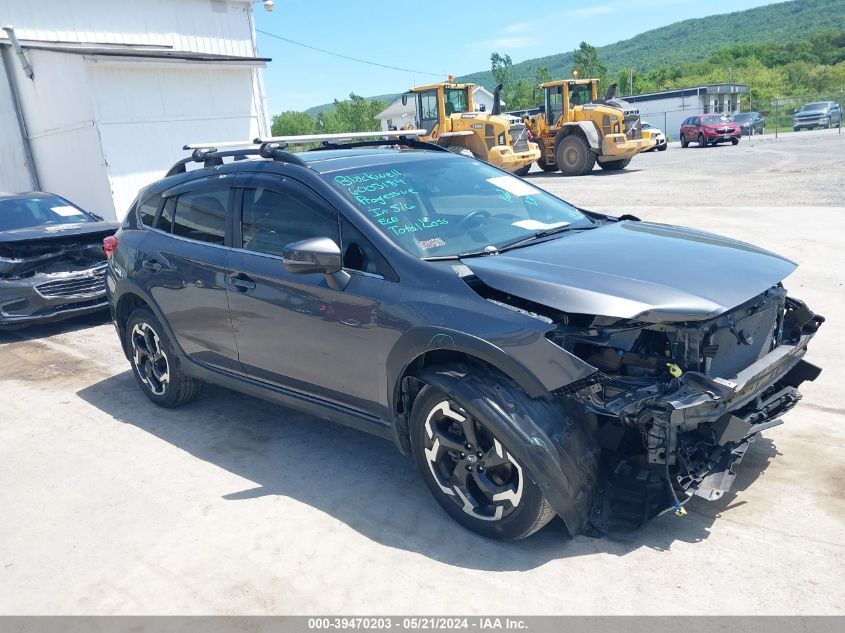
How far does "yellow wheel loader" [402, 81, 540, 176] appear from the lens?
834 inches

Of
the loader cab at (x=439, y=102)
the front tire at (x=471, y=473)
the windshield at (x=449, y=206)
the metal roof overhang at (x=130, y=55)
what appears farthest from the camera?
the loader cab at (x=439, y=102)

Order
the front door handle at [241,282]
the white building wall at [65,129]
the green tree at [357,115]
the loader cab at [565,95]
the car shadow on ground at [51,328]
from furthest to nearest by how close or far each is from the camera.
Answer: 1. the green tree at [357,115]
2. the loader cab at [565,95]
3. the white building wall at [65,129]
4. the car shadow on ground at [51,328]
5. the front door handle at [241,282]

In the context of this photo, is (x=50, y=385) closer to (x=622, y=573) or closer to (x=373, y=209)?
(x=373, y=209)

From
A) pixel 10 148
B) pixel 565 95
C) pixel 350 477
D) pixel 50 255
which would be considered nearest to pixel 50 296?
pixel 50 255

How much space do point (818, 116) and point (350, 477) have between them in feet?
150

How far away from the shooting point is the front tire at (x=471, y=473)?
10.5 ft

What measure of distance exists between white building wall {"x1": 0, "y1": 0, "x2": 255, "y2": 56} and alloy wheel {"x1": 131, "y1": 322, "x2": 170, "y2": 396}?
1309 centimetres

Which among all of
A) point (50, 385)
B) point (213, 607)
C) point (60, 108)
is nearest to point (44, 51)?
point (60, 108)

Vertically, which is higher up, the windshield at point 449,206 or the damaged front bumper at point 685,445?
the windshield at point 449,206

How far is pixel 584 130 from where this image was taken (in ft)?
73.2

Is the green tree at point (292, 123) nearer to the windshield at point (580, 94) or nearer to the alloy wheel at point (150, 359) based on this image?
the windshield at point (580, 94)

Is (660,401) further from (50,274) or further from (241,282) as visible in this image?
(50,274)

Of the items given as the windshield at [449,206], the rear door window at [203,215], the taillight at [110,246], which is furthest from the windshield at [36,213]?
the windshield at [449,206]

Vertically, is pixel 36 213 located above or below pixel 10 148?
below
